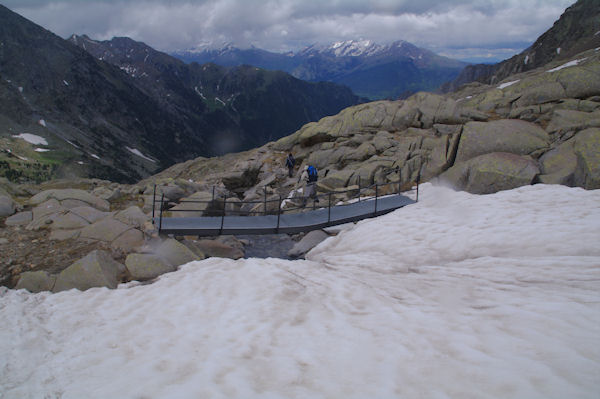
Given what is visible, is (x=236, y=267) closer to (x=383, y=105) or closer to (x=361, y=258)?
(x=361, y=258)

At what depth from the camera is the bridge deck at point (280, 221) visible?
577 inches

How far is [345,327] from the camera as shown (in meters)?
6.55

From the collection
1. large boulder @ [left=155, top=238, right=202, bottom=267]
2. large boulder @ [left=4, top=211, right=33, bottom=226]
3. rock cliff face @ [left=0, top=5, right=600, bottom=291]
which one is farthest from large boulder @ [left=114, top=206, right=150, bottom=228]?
large boulder @ [left=4, top=211, right=33, bottom=226]

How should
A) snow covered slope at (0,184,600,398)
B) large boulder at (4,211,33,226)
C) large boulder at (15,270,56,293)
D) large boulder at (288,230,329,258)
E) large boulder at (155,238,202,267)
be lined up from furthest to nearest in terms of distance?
large boulder at (288,230,329,258) < large boulder at (4,211,33,226) < large boulder at (155,238,202,267) < large boulder at (15,270,56,293) < snow covered slope at (0,184,600,398)

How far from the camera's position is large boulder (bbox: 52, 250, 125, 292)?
965 cm

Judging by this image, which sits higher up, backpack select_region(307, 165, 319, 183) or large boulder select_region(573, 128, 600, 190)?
large boulder select_region(573, 128, 600, 190)

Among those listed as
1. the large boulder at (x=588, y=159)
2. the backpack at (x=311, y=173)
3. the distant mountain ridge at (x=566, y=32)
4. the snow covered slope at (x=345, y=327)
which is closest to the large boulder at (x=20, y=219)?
the snow covered slope at (x=345, y=327)

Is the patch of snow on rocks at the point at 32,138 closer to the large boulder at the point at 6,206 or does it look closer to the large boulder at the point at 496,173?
the large boulder at the point at 6,206

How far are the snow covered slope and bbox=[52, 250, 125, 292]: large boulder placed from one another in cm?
37

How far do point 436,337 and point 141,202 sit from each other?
20050mm

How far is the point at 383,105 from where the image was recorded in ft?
107

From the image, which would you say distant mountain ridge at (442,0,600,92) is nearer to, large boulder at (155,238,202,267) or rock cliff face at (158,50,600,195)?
rock cliff face at (158,50,600,195)

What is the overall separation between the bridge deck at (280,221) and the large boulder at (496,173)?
3200mm

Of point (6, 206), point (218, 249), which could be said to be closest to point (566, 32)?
point (218, 249)
